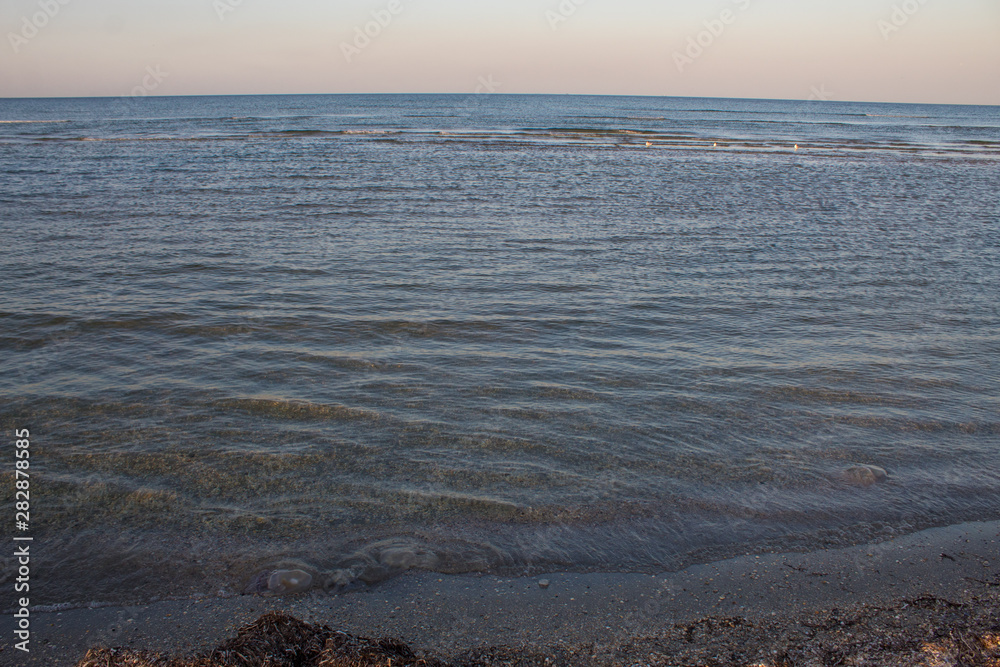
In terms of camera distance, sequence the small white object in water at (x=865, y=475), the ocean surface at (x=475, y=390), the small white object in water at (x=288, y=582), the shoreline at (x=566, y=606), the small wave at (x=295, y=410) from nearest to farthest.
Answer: the shoreline at (x=566, y=606) → the small white object in water at (x=288, y=582) → the ocean surface at (x=475, y=390) → the small white object in water at (x=865, y=475) → the small wave at (x=295, y=410)

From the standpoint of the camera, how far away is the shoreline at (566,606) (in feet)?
11.6

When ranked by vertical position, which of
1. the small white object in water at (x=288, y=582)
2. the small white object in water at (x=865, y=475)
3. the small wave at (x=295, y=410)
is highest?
the small white object in water at (x=865, y=475)

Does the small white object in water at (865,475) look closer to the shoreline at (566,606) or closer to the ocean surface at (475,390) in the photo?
the ocean surface at (475,390)

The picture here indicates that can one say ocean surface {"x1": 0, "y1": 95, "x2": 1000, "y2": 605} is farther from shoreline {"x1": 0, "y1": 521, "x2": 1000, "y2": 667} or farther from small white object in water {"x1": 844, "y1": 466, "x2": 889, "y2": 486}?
shoreline {"x1": 0, "y1": 521, "x2": 1000, "y2": 667}

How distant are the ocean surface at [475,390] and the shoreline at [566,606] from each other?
0.56 ft

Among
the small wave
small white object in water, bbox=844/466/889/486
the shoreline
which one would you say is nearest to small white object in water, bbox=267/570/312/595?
the shoreline

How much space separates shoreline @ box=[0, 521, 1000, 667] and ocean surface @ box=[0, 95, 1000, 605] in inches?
6.7

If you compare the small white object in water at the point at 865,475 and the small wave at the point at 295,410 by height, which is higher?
the small white object in water at the point at 865,475

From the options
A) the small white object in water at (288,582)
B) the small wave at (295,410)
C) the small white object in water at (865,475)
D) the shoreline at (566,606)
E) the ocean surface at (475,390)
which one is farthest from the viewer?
the small wave at (295,410)

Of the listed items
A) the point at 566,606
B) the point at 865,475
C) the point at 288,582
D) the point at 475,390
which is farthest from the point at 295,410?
the point at 865,475

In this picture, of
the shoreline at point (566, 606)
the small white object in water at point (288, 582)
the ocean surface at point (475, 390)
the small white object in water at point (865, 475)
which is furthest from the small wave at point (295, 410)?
the small white object in water at point (865, 475)

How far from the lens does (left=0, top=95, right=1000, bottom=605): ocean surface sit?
14.9 feet

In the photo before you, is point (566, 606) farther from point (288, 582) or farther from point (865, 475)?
point (865, 475)

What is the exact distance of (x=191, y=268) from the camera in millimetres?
11234
